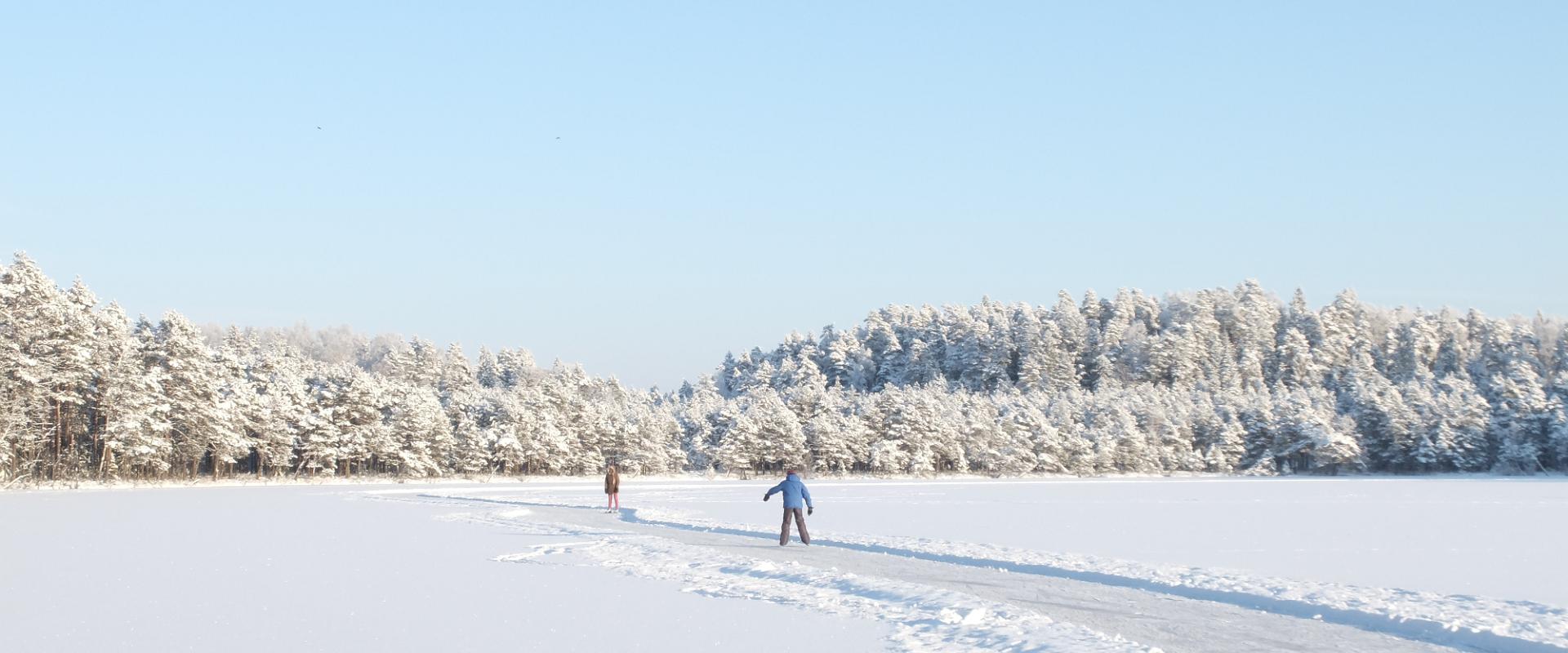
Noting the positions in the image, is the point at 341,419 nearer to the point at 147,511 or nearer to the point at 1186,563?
the point at 147,511

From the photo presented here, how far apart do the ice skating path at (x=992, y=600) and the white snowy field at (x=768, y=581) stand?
0.21ft

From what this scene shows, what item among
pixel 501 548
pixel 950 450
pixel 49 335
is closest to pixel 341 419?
pixel 49 335

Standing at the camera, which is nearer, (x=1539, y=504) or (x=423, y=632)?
(x=423, y=632)

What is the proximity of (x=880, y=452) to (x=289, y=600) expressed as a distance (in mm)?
74628

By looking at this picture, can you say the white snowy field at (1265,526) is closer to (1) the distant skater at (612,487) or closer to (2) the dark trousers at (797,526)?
(1) the distant skater at (612,487)

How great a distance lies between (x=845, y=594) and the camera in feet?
51.9

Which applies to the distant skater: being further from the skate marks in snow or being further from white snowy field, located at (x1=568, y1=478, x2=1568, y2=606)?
the skate marks in snow

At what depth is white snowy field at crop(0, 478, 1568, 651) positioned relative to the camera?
12578 mm

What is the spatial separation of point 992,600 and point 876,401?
8037cm

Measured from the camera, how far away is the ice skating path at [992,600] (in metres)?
12.4

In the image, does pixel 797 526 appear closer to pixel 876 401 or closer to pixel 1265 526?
pixel 1265 526

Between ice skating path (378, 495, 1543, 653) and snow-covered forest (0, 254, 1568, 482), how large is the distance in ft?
140

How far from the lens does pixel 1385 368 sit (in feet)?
471

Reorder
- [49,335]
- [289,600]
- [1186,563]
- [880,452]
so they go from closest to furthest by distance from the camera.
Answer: [289,600] → [1186,563] → [49,335] → [880,452]
